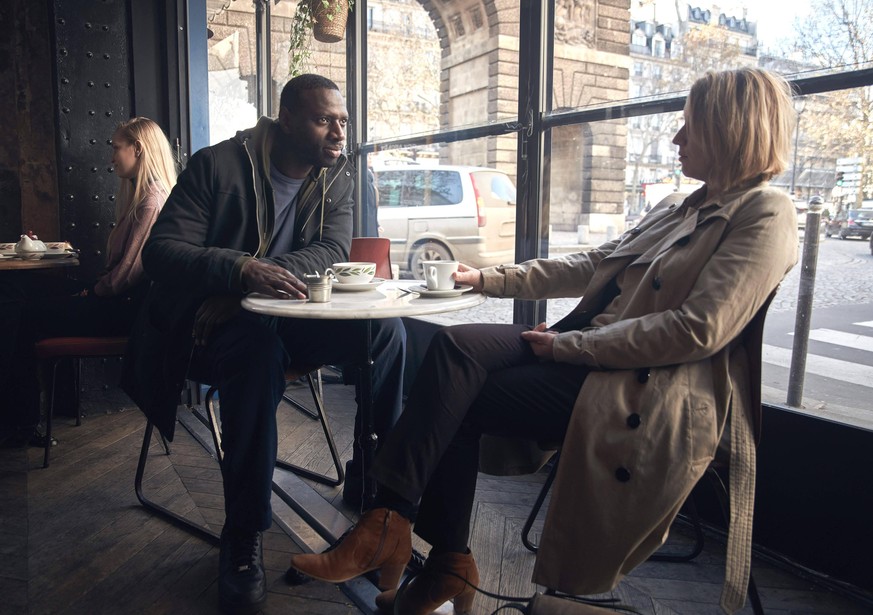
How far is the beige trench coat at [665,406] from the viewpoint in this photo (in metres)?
1.35

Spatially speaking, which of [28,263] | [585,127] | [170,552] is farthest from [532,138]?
[28,263]

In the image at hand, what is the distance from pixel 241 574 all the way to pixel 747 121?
5.53 ft

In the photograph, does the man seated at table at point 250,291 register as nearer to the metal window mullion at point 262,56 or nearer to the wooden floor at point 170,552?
the wooden floor at point 170,552

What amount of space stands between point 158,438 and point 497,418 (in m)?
2.12

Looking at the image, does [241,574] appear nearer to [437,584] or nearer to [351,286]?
[437,584]

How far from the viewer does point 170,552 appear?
209 cm

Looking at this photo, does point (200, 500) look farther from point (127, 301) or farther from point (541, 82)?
point (541, 82)

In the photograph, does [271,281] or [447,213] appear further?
[447,213]

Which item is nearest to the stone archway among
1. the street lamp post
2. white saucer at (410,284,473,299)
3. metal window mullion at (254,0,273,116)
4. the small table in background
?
the street lamp post

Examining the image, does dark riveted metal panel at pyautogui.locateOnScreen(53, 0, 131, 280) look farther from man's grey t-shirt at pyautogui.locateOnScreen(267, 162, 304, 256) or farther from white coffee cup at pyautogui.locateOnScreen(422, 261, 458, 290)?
white coffee cup at pyautogui.locateOnScreen(422, 261, 458, 290)

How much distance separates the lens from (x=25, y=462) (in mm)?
2852

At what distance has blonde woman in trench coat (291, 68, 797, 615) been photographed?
4.48 feet

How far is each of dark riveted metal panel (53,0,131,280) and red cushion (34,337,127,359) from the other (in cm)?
96

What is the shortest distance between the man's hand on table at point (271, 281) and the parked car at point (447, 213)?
1.25 m
